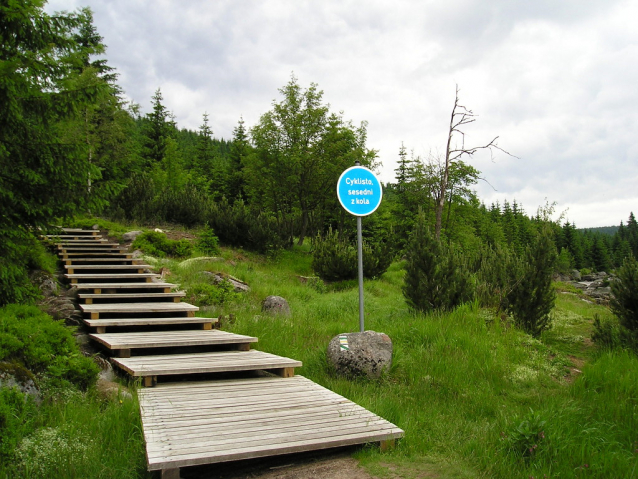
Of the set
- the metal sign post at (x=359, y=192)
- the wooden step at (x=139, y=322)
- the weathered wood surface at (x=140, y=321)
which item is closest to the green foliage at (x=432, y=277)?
the metal sign post at (x=359, y=192)

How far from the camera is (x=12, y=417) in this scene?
9.41 feet

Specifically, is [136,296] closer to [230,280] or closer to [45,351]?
[230,280]

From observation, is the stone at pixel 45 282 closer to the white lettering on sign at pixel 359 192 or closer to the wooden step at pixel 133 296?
the wooden step at pixel 133 296

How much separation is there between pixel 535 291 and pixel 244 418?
771 cm

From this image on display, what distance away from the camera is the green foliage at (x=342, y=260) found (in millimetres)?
14836

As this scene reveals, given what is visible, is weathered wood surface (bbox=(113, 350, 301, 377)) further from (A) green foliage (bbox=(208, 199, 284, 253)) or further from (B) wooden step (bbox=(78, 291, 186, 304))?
(A) green foliage (bbox=(208, 199, 284, 253))

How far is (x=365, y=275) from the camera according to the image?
15.9 m

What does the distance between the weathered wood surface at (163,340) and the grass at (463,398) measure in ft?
2.50

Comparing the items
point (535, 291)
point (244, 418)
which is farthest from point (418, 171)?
point (244, 418)

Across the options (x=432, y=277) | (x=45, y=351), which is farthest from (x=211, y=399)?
(x=432, y=277)

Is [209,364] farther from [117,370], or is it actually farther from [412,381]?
[412,381]

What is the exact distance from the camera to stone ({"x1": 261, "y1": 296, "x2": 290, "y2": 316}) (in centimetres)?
885

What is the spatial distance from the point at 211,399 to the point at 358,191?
3.38 m

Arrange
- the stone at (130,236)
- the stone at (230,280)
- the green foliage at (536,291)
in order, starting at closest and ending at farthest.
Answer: the green foliage at (536,291) < the stone at (230,280) < the stone at (130,236)
